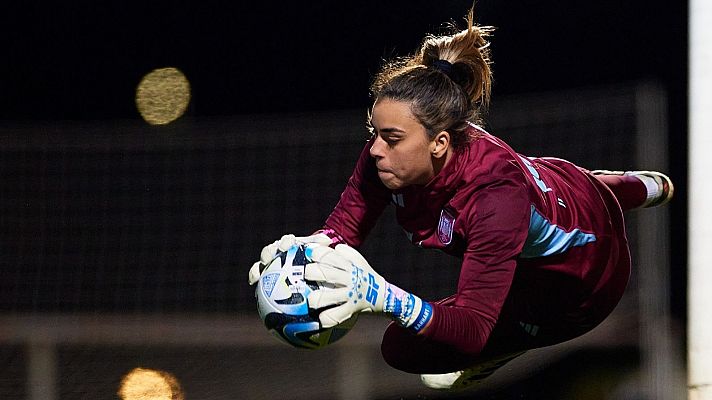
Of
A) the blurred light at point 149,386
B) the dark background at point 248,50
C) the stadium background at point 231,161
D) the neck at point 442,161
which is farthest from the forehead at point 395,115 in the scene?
the dark background at point 248,50

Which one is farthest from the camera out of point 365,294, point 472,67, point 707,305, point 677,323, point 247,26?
point 247,26

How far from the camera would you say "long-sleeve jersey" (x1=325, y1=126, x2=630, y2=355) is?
2396mm

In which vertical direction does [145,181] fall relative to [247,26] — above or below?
below

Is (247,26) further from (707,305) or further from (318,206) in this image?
(707,305)

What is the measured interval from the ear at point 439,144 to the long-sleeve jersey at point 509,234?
39 millimetres

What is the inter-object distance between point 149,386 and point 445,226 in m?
2.80

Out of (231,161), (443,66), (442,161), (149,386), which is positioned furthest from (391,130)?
(231,161)

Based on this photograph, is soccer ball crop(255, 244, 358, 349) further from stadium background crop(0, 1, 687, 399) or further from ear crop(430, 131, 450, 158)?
stadium background crop(0, 1, 687, 399)

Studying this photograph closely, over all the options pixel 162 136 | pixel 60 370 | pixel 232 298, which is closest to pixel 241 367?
pixel 232 298

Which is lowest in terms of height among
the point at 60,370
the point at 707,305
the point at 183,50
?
the point at 60,370

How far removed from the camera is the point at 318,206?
556cm

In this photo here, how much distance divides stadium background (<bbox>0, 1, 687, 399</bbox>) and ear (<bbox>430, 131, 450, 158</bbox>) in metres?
2.30

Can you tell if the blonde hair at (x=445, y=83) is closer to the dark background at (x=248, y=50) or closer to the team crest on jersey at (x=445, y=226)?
the team crest on jersey at (x=445, y=226)

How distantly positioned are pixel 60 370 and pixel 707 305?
2911 millimetres
